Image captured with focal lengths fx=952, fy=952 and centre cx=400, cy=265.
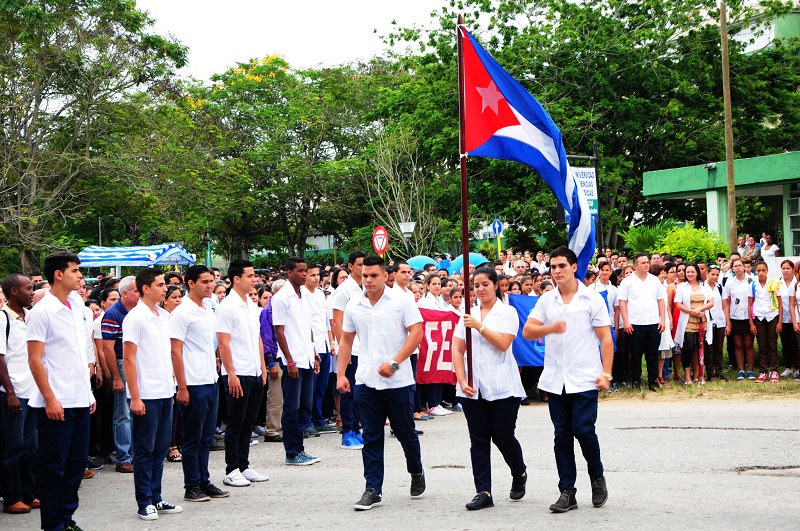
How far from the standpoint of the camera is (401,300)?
812cm

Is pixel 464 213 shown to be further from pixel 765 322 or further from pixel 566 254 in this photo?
pixel 765 322

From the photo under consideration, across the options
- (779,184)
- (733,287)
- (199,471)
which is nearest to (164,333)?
(199,471)

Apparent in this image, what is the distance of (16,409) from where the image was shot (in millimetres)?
8117

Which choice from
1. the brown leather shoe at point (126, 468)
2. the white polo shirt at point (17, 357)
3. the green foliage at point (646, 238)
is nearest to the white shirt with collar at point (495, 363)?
the white polo shirt at point (17, 357)

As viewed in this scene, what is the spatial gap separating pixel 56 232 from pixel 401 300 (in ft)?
86.7

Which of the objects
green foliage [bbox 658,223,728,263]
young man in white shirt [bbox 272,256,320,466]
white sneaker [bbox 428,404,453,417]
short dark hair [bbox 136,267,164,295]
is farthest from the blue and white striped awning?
short dark hair [bbox 136,267,164,295]

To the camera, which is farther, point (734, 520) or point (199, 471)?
point (199, 471)

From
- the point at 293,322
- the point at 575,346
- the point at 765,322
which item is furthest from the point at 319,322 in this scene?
the point at 765,322

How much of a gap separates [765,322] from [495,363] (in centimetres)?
970

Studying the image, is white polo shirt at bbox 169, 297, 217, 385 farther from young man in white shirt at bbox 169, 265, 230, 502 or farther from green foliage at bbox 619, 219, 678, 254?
green foliage at bbox 619, 219, 678, 254

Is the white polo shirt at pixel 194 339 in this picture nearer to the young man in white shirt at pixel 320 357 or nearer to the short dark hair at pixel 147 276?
the short dark hair at pixel 147 276

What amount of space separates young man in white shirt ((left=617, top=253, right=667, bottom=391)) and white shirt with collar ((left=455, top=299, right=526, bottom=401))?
7.48 meters

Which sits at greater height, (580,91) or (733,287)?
(580,91)

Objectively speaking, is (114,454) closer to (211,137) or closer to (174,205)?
(174,205)
